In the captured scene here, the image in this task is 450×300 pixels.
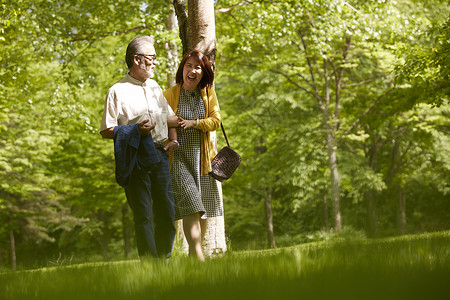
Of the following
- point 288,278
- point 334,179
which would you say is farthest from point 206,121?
point 334,179

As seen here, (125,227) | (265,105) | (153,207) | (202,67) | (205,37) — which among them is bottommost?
(125,227)

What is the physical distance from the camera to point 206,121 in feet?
15.2

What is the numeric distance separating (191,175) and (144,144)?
2.41 feet

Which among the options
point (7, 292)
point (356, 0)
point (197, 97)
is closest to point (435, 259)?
point (7, 292)

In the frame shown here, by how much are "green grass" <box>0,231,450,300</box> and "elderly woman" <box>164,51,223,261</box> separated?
1.68 m

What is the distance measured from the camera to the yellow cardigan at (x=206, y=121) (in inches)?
183

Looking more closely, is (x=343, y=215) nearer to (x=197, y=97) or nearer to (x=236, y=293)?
(x=197, y=97)

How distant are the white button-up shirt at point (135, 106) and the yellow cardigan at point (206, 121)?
1.11ft

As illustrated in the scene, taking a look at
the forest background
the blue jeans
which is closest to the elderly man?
the blue jeans

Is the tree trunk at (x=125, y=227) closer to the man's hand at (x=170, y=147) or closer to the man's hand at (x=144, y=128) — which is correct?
the man's hand at (x=170, y=147)

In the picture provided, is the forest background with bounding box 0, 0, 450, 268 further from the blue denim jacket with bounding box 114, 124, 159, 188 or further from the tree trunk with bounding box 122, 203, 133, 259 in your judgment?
the blue denim jacket with bounding box 114, 124, 159, 188

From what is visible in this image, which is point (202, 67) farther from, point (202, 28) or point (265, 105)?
point (265, 105)

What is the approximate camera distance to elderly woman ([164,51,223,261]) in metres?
4.51

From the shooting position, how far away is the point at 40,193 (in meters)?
21.4
